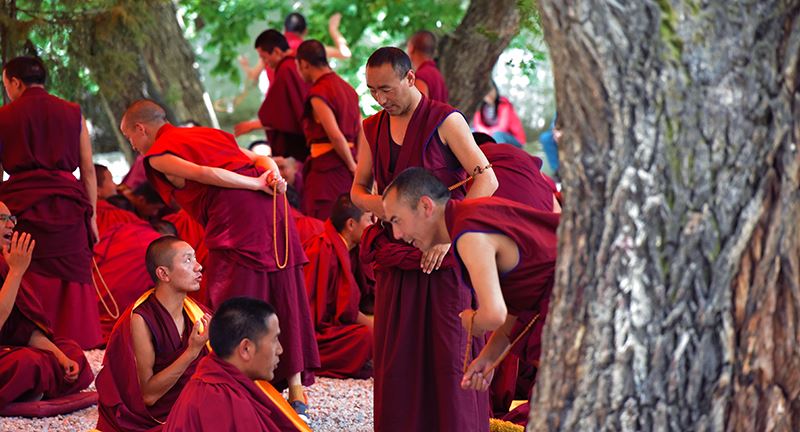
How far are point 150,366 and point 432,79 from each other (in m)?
4.24

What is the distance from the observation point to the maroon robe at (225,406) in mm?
4012

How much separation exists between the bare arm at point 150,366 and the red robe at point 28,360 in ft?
2.74

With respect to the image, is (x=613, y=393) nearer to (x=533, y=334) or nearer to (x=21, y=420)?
(x=533, y=334)

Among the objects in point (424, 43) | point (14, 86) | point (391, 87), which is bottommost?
point (391, 87)

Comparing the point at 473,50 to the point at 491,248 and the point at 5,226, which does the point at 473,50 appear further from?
the point at 491,248

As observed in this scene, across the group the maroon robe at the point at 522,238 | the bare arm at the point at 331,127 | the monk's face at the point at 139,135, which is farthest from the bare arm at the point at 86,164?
the maroon robe at the point at 522,238

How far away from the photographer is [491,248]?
142 inches

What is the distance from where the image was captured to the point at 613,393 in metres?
2.88

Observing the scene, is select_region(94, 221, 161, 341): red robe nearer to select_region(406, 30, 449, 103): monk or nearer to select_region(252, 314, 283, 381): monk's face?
select_region(406, 30, 449, 103): monk

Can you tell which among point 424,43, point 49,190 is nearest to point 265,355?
point 49,190

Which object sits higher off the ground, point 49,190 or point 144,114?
point 144,114

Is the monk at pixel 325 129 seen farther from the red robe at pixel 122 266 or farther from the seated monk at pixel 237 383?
the seated monk at pixel 237 383

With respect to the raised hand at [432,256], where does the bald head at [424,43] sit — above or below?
above

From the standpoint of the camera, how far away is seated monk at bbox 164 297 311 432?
4.02 meters
